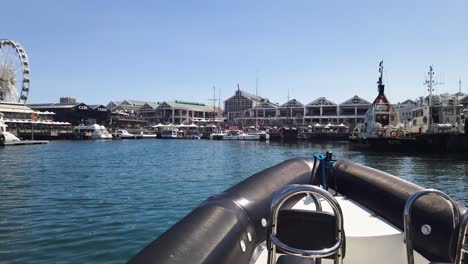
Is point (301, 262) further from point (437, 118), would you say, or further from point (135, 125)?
point (135, 125)

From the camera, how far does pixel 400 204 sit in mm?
4711

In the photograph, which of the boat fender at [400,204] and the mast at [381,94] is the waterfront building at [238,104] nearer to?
the mast at [381,94]

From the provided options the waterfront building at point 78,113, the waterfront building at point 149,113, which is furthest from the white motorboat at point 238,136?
the waterfront building at point 149,113

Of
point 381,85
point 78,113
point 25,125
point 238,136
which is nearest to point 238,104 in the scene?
point 238,136

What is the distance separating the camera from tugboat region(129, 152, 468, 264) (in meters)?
2.66

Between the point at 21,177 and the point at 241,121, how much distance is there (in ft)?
404

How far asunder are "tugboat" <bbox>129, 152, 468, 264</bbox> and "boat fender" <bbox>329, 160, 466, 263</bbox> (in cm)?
1

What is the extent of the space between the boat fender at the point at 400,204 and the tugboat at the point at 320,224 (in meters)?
0.01

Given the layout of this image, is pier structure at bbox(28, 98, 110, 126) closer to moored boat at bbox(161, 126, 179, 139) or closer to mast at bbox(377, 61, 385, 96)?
moored boat at bbox(161, 126, 179, 139)

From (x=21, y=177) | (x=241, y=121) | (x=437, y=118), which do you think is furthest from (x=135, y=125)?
(x=21, y=177)

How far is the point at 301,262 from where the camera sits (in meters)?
2.86

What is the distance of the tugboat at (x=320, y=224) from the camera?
2.66 m

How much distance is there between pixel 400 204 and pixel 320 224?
8.24 feet

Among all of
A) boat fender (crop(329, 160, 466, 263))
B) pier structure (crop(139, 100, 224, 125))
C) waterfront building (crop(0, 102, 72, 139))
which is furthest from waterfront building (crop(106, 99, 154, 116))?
boat fender (crop(329, 160, 466, 263))
